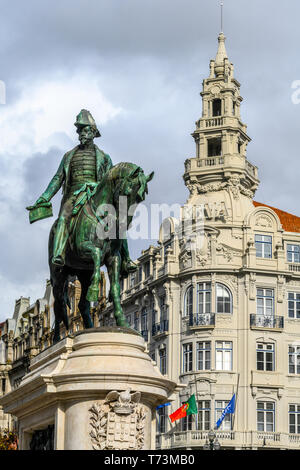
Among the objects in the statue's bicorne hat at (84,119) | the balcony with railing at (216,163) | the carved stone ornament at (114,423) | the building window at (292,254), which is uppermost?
the balcony with railing at (216,163)

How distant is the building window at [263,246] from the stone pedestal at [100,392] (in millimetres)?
44737

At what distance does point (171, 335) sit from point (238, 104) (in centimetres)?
1661

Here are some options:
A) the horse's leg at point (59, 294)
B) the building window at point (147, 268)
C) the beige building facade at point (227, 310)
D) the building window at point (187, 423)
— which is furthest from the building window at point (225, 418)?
the horse's leg at point (59, 294)

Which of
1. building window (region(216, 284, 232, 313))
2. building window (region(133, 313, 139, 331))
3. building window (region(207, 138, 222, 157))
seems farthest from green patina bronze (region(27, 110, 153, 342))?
building window (region(207, 138, 222, 157))

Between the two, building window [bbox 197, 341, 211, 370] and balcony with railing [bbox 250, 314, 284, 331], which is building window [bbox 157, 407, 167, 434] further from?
balcony with railing [bbox 250, 314, 284, 331]

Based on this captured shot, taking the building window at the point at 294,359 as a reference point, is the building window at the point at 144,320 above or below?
above

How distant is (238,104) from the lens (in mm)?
68125

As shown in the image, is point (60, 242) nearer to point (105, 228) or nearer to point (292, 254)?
point (105, 228)

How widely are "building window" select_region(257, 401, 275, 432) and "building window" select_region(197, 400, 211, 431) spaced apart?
289 centimetres

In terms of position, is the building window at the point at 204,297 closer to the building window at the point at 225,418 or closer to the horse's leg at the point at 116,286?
the building window at the point at 225,418

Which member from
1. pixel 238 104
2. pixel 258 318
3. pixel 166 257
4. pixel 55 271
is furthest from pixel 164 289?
pixel 55 271

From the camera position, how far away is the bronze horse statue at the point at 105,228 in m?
17.8

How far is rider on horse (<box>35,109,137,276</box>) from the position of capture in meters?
18.9
